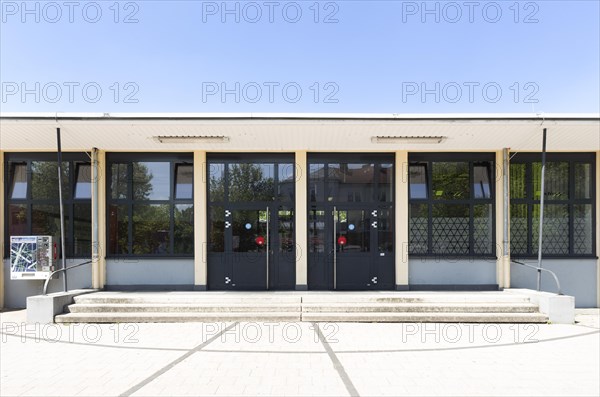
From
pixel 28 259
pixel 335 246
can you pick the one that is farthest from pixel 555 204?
pixel 28 259

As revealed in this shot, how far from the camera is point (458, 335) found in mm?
7133

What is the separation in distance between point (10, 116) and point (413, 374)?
26.3 feet

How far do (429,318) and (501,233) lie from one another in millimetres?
3159

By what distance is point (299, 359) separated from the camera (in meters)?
5.80

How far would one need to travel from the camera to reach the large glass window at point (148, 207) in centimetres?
988

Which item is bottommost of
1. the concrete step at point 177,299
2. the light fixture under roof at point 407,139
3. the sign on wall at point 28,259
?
the concrete step at point 177,299

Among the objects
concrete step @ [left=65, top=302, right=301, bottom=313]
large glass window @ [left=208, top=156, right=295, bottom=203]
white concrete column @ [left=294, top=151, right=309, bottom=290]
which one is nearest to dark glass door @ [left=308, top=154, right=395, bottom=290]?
white concrete column @ [left=294, top=151, right=309, bottom=290]

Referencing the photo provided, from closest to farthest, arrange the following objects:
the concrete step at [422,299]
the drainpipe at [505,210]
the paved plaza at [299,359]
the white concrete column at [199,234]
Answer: the paved plaza at [299,359] < the concrete step at [422,299] < the drainpipe at [505,210] < the white concrete column at [199,234]

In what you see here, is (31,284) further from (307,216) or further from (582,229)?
(582,229)

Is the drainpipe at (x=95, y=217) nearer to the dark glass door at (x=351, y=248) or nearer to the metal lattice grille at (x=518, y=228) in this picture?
the dark glass door at (x=351, y=248)

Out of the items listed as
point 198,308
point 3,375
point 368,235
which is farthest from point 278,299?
point 3,375

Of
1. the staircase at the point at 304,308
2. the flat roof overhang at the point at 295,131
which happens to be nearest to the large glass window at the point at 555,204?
the flat roof overhang at the point at 295,131

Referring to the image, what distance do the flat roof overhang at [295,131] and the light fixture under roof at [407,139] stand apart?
0.06 m

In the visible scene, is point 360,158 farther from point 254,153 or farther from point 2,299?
point 2,299
